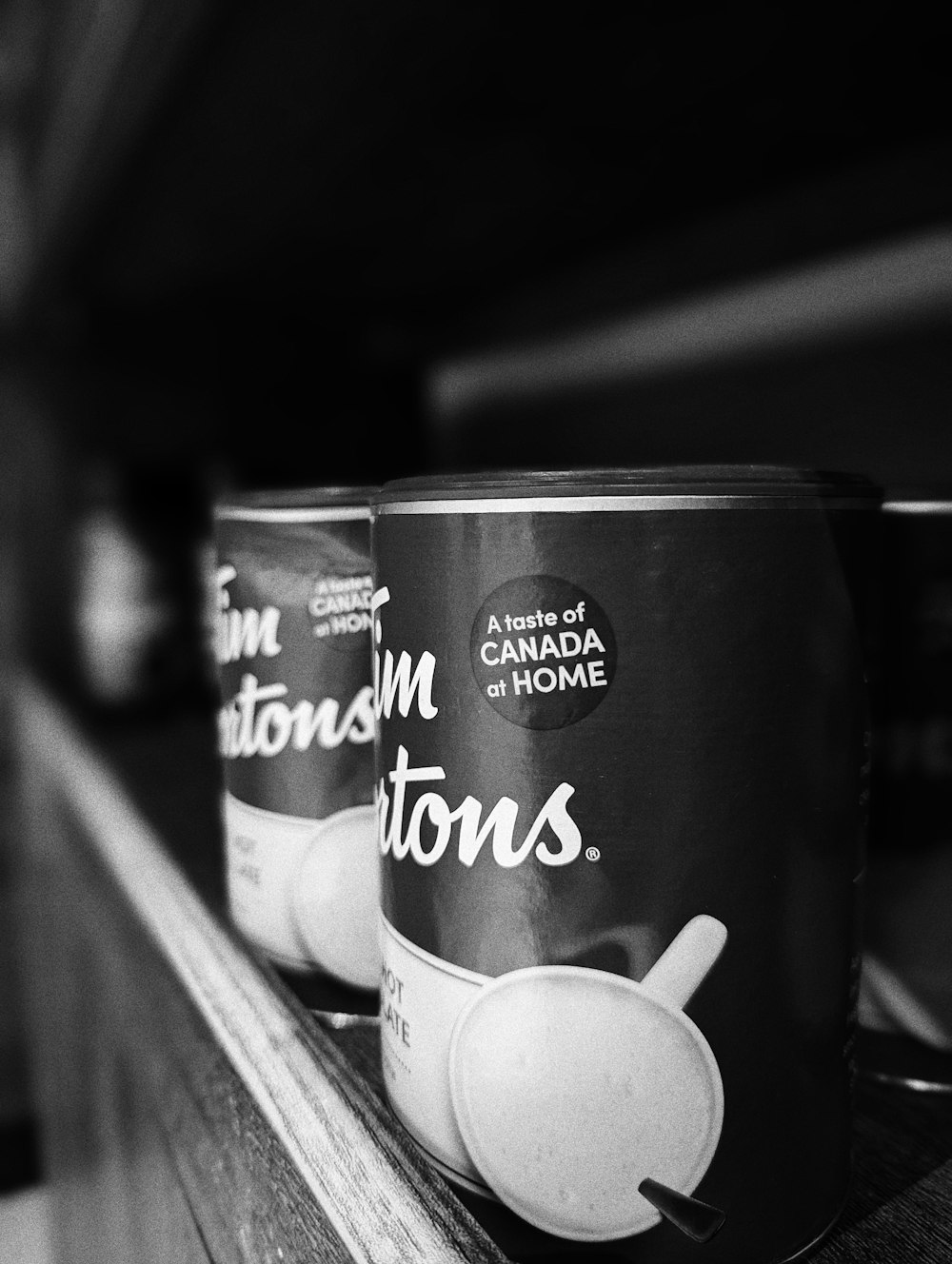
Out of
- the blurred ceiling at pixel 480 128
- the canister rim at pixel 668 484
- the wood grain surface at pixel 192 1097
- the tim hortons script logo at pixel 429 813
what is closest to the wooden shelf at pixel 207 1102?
the wood grain surface at pixel 192 1097

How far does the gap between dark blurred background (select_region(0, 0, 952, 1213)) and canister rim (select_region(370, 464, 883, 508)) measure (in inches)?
5.9

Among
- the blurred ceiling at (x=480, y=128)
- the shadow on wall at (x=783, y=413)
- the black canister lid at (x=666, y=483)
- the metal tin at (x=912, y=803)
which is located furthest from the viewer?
the shadow on wall at (x=783, y=413)

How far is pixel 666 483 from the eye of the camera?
9.7 inches

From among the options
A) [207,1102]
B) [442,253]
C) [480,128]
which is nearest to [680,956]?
[207,1102]

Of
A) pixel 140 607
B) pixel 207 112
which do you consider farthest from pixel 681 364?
pixel 140 607

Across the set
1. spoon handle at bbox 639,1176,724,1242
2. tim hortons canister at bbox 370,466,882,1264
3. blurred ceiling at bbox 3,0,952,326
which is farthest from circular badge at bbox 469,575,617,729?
blurred ceiling at bbox 3,0,952,326

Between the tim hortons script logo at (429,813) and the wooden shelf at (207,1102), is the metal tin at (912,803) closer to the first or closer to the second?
the wooden shelf at (207,1102)

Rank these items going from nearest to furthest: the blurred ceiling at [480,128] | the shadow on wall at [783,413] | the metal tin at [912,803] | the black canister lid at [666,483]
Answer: the black canister lid at [666,483]
the metal tin at [912,803]
the blurred ceiling at [480,128]
the shadow on wall at [783,413]

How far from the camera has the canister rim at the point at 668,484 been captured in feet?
0.81

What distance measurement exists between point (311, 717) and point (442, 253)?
28.8 inches

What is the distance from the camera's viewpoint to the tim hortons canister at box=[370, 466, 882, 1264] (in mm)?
255

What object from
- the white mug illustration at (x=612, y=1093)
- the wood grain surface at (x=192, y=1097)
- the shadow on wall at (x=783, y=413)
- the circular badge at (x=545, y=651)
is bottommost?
the wood grain surface at (x=192, y=1097)

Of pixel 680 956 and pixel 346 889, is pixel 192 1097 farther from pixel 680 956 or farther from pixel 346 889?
pixel 680 956

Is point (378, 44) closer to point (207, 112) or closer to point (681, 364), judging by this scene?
point (207, 112)
